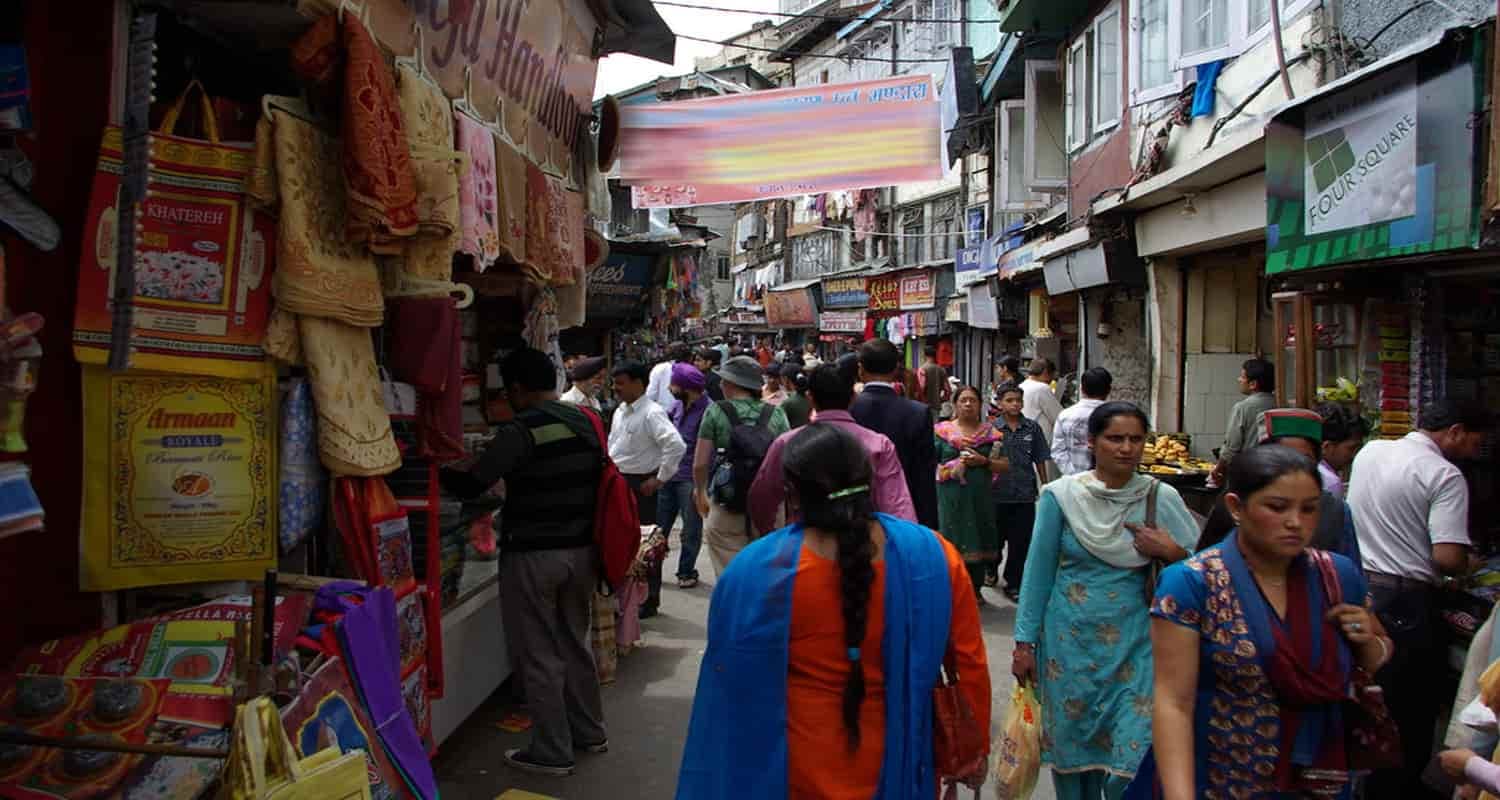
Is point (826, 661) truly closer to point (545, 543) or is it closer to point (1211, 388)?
point (545, 543)

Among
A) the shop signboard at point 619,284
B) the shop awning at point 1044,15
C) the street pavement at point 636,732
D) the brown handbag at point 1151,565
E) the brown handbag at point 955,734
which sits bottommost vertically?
the street pavement at point 636,732

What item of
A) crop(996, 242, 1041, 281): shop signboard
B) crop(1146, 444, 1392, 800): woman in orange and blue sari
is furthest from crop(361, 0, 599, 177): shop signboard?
crop(996, 242, 1041, 281): shop signboard

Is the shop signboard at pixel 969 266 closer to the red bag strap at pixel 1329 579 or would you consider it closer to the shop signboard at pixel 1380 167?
the shop signboard at pixel 1380 167

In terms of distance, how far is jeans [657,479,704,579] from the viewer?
8.20m

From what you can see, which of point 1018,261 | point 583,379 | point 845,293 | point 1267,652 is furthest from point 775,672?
point 845,293

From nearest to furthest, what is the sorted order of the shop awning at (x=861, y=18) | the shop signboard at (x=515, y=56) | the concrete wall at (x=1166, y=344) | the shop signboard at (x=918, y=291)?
the shop signboard at (x=515, y=56)
the concrete wall at (x=1166, y=344)
the shop signboard at (x=918, y=291)
the shop awning at (x=861, y=18)

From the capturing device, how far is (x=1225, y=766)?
253 cm

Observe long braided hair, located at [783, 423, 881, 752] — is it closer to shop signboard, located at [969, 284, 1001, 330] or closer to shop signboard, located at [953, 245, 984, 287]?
shop signboard, located at [969, 284, 1001, 330]

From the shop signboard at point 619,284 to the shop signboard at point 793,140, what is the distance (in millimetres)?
8792

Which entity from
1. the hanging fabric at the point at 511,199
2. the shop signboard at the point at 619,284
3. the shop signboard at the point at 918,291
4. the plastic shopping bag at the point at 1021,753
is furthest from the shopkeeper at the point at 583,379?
the shop signboard at the point at 918,291

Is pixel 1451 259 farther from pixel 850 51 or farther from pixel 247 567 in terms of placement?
pixel 850 51

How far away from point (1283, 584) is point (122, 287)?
123 inches

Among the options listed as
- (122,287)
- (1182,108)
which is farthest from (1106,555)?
(1182,108)

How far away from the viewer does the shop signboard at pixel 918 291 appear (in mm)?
25375
